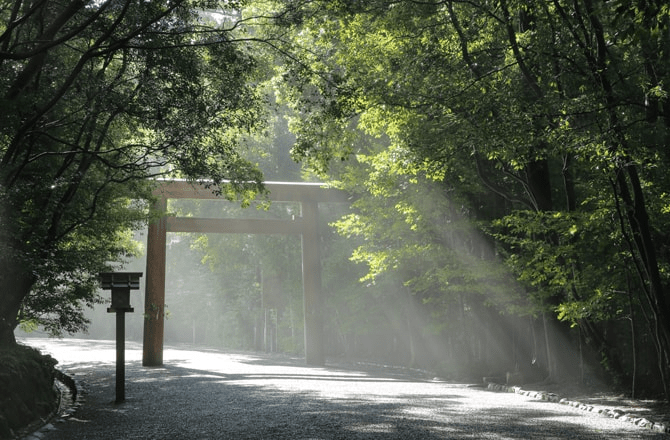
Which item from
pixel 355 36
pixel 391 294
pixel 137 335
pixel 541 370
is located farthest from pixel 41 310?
pixel 137 335

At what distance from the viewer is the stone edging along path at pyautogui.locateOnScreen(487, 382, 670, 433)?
303 inches

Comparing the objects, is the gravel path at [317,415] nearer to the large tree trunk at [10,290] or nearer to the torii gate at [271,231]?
the large tree trunk at [10,290]

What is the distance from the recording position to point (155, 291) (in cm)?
1819

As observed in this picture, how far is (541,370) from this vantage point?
555 inches

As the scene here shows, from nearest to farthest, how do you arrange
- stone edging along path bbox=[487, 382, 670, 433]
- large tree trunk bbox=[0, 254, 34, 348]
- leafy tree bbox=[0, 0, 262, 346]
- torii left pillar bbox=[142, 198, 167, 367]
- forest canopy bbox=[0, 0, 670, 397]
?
stone edging along path bbox=[487, 382, 670, 433] → large tree trunk bbox=[0, 254, 34, 348] → leafy tree bbox=[0, 0, 262, 346] → forest canopy bbox=[0, 0, 670, 397] → torii left pillar bbox=[142, 198, 167, 367]

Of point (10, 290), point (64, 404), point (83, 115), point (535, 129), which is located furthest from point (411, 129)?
point (64, 404)

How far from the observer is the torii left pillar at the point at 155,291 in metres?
18.1

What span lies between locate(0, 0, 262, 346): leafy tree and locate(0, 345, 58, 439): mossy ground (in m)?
0.93

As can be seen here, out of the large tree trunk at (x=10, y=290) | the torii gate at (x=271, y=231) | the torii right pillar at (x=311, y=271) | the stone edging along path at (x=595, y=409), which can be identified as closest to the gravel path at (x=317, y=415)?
the stone edging along path at (x=595, y=409)

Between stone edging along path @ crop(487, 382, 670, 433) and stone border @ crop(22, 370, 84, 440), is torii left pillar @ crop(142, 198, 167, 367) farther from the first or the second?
stone edging along path @ crop(487, 382, 670, 433)

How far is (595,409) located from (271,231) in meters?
13.0

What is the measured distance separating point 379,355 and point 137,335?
1075 inches

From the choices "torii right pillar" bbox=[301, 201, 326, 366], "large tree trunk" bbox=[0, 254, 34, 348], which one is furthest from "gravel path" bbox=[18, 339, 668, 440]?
"torii right pillar" bbox=[301, 201, 326, 366]

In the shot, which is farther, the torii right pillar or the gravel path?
the torii right pillar
